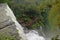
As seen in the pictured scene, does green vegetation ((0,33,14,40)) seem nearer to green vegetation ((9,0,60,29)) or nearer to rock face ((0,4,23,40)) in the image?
rock face ((0,4,23,40))

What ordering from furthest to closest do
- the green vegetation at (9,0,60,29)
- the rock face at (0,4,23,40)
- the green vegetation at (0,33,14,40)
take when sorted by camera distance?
the green vegetation at (9,0,60,29), the rock face at (0,4,23,40), the green vegetation at (0,33,14,40)

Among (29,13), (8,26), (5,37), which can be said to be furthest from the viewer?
(29,13)

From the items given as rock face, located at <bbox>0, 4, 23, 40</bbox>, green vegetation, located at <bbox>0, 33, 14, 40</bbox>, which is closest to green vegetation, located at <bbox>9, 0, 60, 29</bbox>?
rock face, located at <bbox>0, 4, 23, 40</bbox>

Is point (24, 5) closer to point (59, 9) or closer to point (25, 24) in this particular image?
point (25, 24)

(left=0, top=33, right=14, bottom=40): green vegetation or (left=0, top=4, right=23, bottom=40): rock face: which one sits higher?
(left=0, top=4, right=23, bottom=40): rock face

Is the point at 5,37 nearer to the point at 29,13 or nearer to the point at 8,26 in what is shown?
the point at 8,26

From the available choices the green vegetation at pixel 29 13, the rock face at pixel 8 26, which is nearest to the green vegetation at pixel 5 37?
the rock face at pixel 8 26

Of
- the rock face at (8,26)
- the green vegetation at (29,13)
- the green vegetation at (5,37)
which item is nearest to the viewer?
the green vegetation at (5,37)

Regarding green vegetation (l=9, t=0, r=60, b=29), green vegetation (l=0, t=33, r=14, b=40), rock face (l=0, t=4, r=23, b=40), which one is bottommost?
green vegetation (l=0, t=33, r=14, b=40)

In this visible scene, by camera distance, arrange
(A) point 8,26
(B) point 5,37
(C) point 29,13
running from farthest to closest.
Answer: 1. (C) point 29,13
2. (A) point 8,26
3. (B) point 5,37

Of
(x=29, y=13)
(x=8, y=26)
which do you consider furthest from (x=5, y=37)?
(x=29, y=13)

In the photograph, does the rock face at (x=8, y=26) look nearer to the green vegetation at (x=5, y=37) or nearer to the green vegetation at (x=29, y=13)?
the green vegetation at (x=5, y=37)

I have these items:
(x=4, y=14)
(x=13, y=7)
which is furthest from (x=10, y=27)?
(x=13, y=7)
